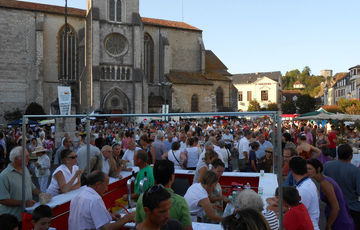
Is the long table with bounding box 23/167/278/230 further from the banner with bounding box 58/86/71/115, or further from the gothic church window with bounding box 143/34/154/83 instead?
the gothic church window with bounding box 143/34/154/83

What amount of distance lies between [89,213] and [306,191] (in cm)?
270

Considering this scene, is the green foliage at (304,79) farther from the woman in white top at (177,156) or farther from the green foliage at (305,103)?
the woman in white top at (177,156)

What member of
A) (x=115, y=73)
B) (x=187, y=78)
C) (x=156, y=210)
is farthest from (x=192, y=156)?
(x=187, y=78)

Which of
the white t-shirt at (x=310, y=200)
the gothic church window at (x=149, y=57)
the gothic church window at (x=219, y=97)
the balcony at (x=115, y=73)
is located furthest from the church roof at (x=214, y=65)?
the white t-shirt at (x=310, y=200)

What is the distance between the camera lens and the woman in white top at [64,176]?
497 cm

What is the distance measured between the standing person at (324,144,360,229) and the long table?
1101mm

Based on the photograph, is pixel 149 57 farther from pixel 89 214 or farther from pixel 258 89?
pixel 89 214

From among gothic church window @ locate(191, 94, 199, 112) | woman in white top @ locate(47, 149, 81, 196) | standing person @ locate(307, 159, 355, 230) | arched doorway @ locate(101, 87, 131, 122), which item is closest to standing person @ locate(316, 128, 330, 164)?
standing person @ locate(307, 159, 355, 230)

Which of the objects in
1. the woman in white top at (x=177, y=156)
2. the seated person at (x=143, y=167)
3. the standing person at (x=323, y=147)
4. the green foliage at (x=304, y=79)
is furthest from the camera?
the green foliage at (x=304, y=79)

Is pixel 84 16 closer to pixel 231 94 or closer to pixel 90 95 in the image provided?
pixel 90 95

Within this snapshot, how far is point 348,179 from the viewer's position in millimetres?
4887

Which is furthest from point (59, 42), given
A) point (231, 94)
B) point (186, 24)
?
point (231, 94)

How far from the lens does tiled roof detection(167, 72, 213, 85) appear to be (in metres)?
39.1

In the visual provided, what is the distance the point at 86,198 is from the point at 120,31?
108 feet
